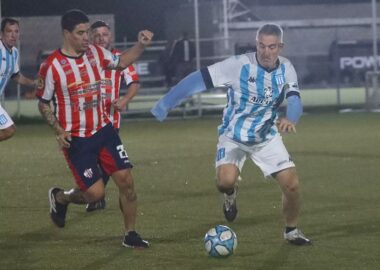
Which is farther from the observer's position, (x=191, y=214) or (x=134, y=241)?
(x=191, y=214)

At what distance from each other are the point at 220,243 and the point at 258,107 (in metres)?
1.25

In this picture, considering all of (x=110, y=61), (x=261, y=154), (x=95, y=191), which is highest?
(x=110, y=61)

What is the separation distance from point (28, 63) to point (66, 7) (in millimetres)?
2197

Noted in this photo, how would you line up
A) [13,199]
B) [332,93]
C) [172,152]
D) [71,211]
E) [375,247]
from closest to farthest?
1. [375,247]
2. [71,211]
3. [13,199]
4. [172,152]
5. [332,93]

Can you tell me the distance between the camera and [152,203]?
11148 mm

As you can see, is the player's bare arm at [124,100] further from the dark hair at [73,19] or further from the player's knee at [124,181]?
the dark hair at [73,19]

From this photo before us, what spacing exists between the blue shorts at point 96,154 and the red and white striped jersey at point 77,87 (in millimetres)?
60

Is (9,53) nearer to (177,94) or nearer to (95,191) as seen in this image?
(95,191)

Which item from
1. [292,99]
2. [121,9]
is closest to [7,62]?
[292,99]

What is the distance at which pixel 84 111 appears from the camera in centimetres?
850

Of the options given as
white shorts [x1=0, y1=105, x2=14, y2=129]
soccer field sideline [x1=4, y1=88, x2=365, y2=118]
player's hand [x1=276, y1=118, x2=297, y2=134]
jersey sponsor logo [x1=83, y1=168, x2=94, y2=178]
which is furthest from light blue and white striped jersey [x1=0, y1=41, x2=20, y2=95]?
soccer field sideline [x1=4, y1=88, x2=365, y2=118]

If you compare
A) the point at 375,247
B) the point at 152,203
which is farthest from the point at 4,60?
the point at 375,247

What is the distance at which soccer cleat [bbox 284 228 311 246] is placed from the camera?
8367 mm

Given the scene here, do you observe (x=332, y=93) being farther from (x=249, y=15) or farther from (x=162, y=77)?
(x=162, y=77)
